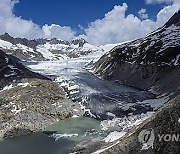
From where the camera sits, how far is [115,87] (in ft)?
316

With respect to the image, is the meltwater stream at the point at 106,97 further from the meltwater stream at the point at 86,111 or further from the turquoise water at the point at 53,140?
the turquoise water at the point at 53,140

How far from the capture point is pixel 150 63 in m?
103

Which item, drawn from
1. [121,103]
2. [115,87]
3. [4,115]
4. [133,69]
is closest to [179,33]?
[133,69]

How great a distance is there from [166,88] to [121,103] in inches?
521

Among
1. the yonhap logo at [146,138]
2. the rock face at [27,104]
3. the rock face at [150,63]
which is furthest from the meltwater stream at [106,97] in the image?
the yonhap logo at [146,138]

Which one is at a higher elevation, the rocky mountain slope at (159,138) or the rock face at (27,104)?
the rock face at (27,104)

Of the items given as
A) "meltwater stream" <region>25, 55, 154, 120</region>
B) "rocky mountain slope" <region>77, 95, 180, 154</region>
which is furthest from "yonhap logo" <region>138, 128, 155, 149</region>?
"meltwater stream" <region>25, 55, 154, 120</region>

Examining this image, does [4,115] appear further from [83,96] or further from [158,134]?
[158,134]

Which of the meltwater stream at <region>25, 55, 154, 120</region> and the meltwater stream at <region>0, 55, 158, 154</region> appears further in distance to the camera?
the meltwater stream at <region>25, 55, 154, 120</region>

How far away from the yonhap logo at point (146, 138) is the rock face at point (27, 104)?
29.5 m

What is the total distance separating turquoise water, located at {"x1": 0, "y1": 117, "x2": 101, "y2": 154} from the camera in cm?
4983

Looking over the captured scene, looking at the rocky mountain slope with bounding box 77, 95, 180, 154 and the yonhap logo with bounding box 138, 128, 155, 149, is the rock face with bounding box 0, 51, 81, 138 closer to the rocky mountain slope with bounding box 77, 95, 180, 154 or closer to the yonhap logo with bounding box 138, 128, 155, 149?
the rocky mountain slope with bounding box 77, 95, 180, 154

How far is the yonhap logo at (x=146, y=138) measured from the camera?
33.3 metres

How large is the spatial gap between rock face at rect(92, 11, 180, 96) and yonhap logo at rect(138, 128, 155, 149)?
4430cm
